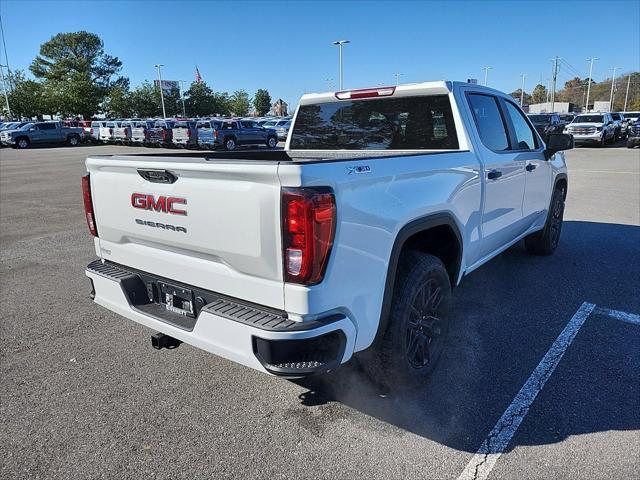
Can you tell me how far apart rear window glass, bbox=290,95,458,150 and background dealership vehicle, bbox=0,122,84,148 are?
36.3 metres

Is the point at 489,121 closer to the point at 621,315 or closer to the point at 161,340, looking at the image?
the point at 621,315

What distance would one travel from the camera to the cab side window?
461 centimetres

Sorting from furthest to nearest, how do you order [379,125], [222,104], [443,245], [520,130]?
1. [222,104]
2. [520,130]
3. [379,125]
4. [443,245]

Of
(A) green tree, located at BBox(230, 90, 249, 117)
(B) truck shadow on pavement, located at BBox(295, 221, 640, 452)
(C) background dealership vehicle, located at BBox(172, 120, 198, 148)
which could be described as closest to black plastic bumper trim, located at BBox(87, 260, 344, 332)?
(B) truck shadow on pavement, located at BBox(295, 221, 640, 452)

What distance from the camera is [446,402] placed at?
303cm

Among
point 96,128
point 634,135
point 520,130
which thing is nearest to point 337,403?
point 520,130

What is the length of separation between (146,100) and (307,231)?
285ft

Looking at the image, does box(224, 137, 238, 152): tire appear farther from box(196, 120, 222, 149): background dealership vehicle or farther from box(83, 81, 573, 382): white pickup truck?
box(83, 81, 573, 382): white pickup truck

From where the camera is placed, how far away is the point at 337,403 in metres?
3.06

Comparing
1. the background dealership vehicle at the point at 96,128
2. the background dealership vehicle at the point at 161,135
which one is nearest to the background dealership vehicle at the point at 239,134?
the background dealership vehicle at the point at 161,135

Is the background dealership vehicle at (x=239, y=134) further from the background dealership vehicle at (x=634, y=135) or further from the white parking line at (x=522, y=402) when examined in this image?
the white parking line at (x=522, y=402)

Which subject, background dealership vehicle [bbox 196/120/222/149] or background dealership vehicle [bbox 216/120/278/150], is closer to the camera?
background dealership vehicle [bbox 196/120/222/149]

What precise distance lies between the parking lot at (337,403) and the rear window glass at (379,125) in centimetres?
164

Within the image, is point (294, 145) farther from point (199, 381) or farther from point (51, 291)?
point (51, 291)
